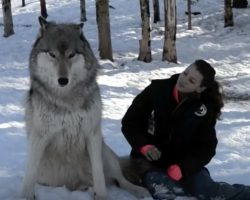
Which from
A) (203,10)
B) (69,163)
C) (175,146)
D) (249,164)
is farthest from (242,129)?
(203,10)

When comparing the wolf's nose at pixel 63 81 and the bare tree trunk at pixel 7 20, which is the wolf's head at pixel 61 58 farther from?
the bare tree trunk at pixel 7 20

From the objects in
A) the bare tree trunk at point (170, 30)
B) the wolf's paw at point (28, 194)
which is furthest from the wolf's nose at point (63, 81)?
the bare tree trunk at point (170, 30)

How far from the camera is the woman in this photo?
15.2 feet

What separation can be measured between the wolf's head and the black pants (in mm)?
1235

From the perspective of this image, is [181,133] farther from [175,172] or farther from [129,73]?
[129,73]

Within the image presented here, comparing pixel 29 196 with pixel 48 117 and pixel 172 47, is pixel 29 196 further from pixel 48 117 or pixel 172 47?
pixel 172 47

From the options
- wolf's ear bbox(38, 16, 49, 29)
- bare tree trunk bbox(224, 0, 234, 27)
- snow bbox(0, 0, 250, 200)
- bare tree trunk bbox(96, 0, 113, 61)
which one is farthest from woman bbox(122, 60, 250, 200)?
bare tree trunk bbox(224, 0, 234, 27)

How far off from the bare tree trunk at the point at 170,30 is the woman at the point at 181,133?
10.3 m

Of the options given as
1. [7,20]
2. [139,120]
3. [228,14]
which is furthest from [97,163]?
[228,14]

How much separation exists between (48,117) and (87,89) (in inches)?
17.0

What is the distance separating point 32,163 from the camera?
180 inches

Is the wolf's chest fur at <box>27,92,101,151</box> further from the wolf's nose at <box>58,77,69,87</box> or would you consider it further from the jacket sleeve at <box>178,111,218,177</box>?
the jacket sleeve at <box>178,111,218,177</box>

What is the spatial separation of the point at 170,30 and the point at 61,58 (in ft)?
36.8

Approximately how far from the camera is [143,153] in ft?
15.8
